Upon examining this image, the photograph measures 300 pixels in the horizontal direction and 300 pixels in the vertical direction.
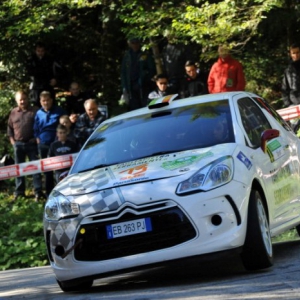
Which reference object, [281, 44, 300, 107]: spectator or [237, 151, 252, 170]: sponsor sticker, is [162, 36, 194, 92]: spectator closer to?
[281, 44, 300, 107]: spectator

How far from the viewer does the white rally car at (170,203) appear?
8.97 metres

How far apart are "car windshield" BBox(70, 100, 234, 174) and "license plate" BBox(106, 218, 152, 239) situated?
1.19 metres

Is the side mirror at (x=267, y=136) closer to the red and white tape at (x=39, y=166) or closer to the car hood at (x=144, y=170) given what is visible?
the car hood at (x=144, y=170)

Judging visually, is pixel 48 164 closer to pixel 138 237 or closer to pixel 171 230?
pixel 138 237

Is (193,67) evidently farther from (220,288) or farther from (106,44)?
(220,288)

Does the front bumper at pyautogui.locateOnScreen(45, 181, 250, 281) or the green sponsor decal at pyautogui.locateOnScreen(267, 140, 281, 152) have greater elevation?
the green sponsor decal at pyautogui.locateOnScreen(267, 140, 281, 152)

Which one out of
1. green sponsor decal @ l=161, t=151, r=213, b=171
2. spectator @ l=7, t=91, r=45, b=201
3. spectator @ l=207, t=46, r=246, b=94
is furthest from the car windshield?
spectator @ l=7, t=91, r=45, b=201

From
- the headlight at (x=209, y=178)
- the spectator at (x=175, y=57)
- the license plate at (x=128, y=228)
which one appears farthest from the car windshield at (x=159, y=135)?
the spectator at (x=175, y=57)

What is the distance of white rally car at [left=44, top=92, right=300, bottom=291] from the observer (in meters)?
8.97

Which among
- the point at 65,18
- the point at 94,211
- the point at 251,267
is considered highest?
the point at 65,18

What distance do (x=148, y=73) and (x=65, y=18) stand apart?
2.79 m

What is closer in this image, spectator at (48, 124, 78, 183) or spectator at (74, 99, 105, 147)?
spectator at (74, 99, 105, 147)

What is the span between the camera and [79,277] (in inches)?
367

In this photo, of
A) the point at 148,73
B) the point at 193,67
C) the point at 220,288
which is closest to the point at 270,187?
the point at 220,288
